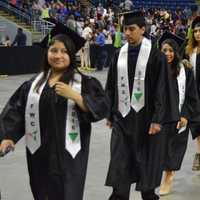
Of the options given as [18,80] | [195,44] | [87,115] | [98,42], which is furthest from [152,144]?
[98,42]

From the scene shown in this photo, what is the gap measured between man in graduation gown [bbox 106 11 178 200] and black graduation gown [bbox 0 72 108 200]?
133 cm

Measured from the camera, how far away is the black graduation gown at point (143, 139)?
548 cm

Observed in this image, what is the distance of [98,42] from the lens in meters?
22.4

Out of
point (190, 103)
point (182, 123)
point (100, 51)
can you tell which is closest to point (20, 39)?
point (100, 51)

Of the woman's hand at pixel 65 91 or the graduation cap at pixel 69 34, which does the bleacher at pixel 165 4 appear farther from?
the woman's hand at pixel 65 91

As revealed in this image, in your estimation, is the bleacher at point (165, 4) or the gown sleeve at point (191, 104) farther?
the bleacher at point (165, 4)

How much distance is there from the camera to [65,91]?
3916mm

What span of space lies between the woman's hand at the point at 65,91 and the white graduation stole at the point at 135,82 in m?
1.60

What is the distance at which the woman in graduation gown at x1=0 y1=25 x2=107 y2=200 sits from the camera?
4047 mm

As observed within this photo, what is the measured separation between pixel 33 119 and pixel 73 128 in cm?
27

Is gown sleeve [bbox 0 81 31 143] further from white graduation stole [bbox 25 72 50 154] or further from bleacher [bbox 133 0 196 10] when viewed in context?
bleacher [bbox 133 0 196 10]

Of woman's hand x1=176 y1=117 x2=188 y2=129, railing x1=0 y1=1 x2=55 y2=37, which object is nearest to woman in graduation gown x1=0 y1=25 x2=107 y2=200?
woman's hand x1=176 y1=117 x2=188 y2=129

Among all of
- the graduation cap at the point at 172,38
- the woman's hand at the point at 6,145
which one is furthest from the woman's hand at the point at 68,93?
the graduation cap at the point at 172,38

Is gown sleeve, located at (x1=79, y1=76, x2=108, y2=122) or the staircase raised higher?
the staircase
